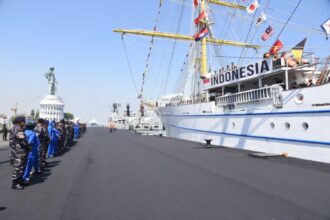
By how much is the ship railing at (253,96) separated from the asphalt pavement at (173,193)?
460 cm

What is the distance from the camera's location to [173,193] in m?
6.08

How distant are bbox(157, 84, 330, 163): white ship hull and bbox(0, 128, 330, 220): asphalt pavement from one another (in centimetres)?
188

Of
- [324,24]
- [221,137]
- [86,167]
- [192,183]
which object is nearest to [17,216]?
[192,183]

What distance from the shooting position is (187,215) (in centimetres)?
466

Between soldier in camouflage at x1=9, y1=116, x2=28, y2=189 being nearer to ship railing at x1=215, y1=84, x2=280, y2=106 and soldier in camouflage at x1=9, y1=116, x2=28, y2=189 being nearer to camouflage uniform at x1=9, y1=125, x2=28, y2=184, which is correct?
camouflage uniform at x1=9, y1=125, x2=28, y2=184

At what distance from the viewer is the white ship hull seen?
422 inches

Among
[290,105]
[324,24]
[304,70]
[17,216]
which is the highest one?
[324,24]

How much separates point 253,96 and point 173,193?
403 inches

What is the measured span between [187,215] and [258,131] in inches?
412

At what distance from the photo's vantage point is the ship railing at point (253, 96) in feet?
43.4

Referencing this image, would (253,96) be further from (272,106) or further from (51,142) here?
(51,142)

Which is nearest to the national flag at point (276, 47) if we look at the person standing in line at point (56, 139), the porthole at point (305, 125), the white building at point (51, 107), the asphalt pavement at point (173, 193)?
the porthole at point (305, 125)

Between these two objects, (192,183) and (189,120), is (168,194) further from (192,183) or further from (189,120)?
(189,120)

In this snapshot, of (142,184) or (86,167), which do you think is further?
(86,167)
